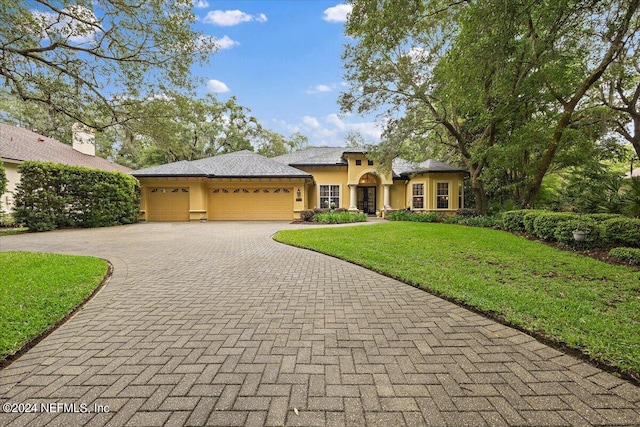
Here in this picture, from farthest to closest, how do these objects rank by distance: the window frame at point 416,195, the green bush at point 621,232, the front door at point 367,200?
the front door at point 367,200, the window frame at point 416,195, the green bush at point 621,232

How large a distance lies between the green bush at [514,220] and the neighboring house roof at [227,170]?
10.9 metres

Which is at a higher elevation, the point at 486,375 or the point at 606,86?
the point at 606,86

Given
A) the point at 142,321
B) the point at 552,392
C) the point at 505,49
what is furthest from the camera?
the point at 505,49

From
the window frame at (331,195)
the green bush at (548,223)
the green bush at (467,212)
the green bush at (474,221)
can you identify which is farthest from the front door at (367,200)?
the green bush at (548,223)

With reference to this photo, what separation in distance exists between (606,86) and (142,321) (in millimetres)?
21410

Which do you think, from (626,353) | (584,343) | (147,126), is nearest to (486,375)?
(584,343)

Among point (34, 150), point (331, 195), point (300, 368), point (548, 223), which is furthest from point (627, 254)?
point (34, 150)

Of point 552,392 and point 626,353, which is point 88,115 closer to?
point 552,392

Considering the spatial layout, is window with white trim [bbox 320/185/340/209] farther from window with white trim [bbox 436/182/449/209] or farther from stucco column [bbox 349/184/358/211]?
window with white trim [bbox 436/182/449/209]

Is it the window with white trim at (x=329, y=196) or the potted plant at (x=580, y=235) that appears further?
the window with white trim at (x=329, y=196)

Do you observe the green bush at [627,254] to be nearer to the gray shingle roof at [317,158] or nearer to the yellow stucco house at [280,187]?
the yellow stucco house at [280,187]

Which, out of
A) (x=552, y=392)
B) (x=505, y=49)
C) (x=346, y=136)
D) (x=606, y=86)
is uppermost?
(x=346, y=136)

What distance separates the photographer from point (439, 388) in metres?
2.05

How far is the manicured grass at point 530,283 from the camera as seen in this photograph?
2.74m
